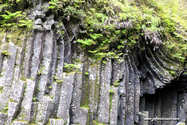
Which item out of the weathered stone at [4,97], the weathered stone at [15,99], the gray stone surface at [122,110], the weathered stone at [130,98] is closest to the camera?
the weathered stone at [15,99]

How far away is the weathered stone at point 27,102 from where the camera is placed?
5.89 m

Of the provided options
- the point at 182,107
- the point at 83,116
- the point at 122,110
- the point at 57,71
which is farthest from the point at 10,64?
the point at 182,107

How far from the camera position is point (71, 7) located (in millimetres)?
7977

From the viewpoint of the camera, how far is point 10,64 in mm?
6422

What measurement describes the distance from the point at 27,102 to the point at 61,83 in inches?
59.5

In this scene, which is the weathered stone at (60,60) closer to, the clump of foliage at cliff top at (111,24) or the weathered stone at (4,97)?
the clump of foliage at cliff top at (111,24)

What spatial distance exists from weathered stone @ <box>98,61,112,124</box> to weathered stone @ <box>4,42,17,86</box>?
3.92 m

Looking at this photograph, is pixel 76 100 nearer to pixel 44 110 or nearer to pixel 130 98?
pixel 44 110

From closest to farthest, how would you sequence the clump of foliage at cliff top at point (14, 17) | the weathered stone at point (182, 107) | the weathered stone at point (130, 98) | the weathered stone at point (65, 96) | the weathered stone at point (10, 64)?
the weathered stone at point (10, 64)
the weathered stone at point (65, 96)
the clump of foliage at cliff top at point (14, 17)
the weathered stone at point (130, 98)
the weathered stone at point (182, 107)

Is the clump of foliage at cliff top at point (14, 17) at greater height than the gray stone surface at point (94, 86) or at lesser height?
greater

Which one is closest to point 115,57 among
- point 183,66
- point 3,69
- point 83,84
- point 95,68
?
point 95,68

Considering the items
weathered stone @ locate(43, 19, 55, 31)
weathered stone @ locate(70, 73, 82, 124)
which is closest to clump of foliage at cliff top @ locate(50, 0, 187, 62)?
weathered stone @ locate(43, 19, 55, 31)

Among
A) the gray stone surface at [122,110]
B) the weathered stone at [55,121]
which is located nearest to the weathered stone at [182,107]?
the gray stone surface at [122,110]

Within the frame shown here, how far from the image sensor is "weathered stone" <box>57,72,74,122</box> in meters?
6.63
